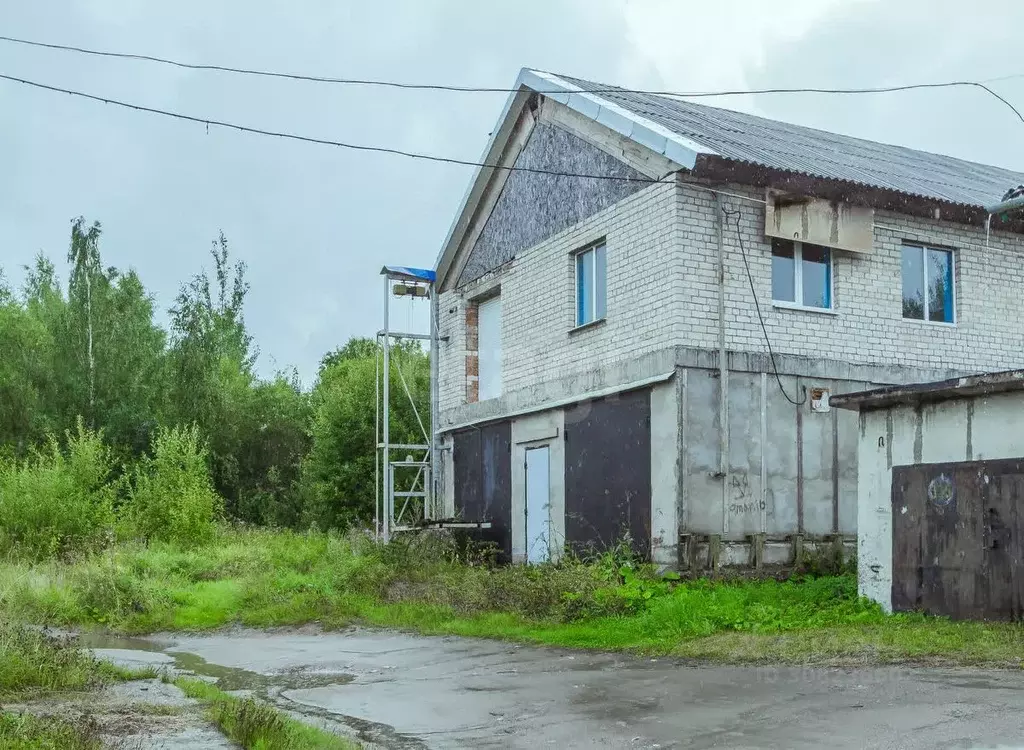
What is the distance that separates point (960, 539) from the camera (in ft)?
35.8

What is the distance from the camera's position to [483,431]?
19.6 metres

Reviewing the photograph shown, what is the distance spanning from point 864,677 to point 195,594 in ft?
37.3

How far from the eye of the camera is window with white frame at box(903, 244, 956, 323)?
16562mm

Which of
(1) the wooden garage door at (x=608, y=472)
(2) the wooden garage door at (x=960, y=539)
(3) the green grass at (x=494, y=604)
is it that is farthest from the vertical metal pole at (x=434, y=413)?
(2) the wooden garage door at (x=960, y=539)

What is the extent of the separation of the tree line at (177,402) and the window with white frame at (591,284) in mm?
15767

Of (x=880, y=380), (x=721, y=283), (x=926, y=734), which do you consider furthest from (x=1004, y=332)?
(x=926, y=734)

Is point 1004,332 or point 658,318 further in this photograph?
point 1004,332

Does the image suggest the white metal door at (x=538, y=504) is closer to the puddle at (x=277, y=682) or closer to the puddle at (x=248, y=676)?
the puddle at (x=277, y=682)

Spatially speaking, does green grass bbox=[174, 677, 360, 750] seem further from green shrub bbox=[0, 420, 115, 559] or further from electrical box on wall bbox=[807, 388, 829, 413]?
green shrub bbox=[0, 420, 115, 559]

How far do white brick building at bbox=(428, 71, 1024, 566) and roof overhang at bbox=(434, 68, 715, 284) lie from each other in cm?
5

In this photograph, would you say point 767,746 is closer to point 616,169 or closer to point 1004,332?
point 616,169

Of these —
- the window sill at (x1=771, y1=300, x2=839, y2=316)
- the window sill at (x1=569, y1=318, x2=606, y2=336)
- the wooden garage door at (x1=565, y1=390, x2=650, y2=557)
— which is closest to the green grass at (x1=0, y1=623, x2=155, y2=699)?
the wooden garage door at (x1=565, y1=390, x2=650, y2=557)

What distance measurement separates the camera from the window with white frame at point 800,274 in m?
15.6

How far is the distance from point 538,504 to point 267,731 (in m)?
11.2
